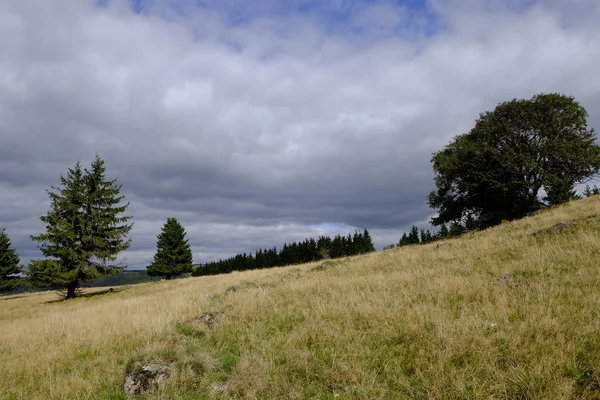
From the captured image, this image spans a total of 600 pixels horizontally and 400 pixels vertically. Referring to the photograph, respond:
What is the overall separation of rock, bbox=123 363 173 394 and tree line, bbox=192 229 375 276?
85.8 metres

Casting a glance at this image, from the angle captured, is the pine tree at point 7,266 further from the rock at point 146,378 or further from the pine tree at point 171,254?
the rock at point 146,378

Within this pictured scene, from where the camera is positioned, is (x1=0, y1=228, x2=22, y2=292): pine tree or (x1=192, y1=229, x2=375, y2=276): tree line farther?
(x1=192, y1=229, x2=375, y2=276): tree line

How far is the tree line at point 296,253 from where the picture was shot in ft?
305

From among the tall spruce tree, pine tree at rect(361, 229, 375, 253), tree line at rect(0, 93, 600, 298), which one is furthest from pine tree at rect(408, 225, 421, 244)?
the tall spruce tree

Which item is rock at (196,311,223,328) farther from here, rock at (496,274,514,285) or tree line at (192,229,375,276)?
tree line at (192,229,375,276)

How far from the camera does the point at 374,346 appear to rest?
541 centimetres

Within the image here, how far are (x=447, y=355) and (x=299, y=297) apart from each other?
214 inches

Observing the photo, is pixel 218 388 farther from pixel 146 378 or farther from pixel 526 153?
pixel 526 153

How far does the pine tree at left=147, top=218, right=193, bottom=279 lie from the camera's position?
5372cm

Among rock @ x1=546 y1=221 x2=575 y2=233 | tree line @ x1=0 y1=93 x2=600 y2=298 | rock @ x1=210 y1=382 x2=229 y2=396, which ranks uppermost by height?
tree line @ x1=0 y1=93 x2=600 y2=298

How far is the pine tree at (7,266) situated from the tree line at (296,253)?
5392 cm

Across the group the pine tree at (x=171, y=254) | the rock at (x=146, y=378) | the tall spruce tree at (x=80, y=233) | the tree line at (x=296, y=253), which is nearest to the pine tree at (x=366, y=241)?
the tree line at (x=296, y=253)

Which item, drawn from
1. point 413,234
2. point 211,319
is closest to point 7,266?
point 211,319

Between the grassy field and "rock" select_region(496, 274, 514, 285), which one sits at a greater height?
"rock" select_region(496, 274, 514, 285)
